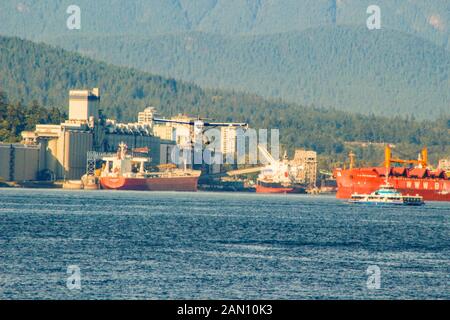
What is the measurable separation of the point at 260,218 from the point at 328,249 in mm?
39816

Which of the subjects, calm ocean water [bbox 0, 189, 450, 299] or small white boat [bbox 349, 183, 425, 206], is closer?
calm ocean water [bbox 0, 189, 450, 299]

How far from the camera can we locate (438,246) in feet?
279

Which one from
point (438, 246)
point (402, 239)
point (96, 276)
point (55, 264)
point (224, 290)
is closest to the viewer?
point (224, 290)

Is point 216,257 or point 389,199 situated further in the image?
point 389,199

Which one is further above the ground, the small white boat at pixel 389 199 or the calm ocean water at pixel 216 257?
the small white boat at pixel 389 199

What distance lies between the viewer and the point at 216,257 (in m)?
70.6

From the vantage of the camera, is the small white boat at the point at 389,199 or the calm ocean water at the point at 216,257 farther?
the small white boat at the point at 389,199

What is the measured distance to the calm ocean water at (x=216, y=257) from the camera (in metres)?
56.3

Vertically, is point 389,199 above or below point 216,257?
above

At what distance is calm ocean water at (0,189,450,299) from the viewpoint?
185ft

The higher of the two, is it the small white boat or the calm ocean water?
the small white boat

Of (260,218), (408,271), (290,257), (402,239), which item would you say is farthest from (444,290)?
(260,218)
